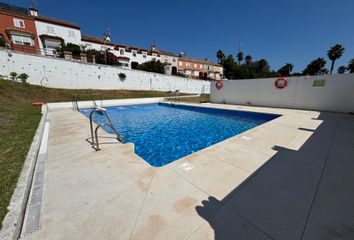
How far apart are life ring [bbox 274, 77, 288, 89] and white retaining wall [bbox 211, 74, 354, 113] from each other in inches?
7.8

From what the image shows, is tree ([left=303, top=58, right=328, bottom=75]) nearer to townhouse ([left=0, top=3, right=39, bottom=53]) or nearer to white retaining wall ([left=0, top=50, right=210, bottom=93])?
white retaining wall ([left=0, top=50, right=210, bottom=93])

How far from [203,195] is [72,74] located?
74.9 ft

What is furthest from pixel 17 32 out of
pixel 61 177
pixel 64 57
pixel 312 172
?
pixel 312 172

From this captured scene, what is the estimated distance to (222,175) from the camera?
254 cm

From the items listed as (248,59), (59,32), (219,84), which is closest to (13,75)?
(59,32)

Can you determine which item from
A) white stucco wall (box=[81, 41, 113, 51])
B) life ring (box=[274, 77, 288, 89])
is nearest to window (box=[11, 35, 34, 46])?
white stucco wall (box=[81, 41, 113, 51])

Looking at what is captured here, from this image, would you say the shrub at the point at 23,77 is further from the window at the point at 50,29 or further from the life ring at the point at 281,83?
the life ring at the point at 281,83

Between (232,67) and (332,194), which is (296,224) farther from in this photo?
(232,67)

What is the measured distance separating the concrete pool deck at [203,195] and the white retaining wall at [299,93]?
7793mm

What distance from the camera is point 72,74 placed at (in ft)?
61.1

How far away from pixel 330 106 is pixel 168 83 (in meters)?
23.4

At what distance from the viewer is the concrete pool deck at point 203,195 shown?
1.56m

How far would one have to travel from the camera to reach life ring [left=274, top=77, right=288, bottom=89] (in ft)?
33.1

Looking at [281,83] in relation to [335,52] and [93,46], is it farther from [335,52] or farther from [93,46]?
[335,52]
